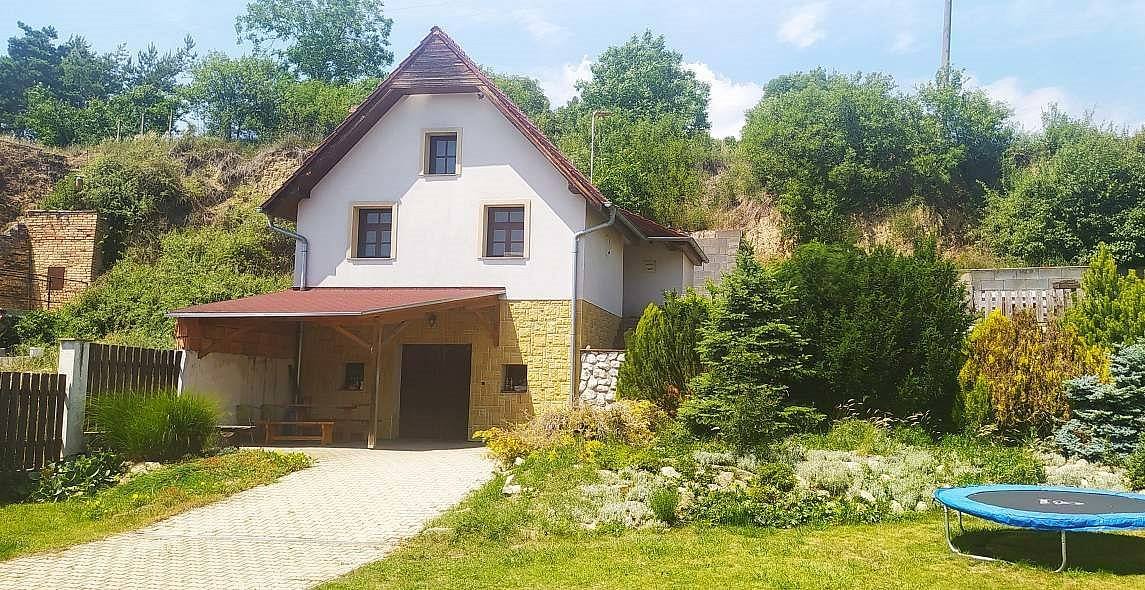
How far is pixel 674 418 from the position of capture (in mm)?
15188

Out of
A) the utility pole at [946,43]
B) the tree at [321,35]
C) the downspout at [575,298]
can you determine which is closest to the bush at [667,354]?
the downspout at [575,298]

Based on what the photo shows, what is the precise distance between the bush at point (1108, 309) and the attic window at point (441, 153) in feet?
38.9

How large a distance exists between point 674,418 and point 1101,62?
2077cm

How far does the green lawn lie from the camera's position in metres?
7.14

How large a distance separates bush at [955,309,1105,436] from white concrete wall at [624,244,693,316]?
986 centimetres

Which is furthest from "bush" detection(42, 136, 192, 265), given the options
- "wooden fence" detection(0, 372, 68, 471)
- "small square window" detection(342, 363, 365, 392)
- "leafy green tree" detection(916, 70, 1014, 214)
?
"leafy green tree" detection(916, 70, 1014, 214)

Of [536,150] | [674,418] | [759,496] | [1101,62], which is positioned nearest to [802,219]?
[1101,62]

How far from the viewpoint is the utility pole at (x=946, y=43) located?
110 ft

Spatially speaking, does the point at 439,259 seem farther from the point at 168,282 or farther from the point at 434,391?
the point at 168,282

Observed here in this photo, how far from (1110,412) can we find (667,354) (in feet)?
21.5

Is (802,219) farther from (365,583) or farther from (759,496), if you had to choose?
(365,583)

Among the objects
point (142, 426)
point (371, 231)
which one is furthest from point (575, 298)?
point (142, 426)

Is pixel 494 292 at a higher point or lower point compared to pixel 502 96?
lower

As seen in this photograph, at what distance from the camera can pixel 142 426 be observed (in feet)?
43.8
